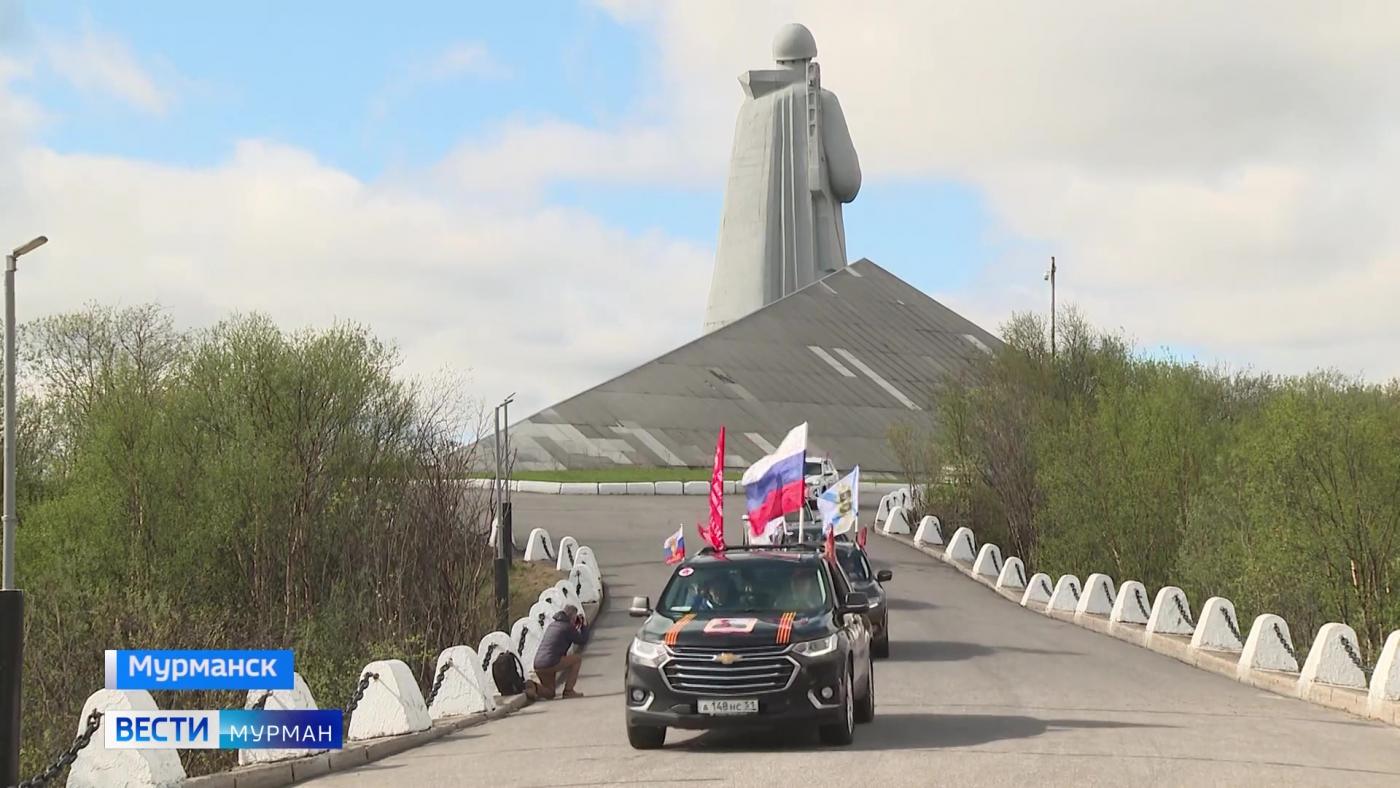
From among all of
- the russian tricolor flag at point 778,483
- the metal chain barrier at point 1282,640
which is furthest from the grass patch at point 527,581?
the metal chain barrier at point 1282,640

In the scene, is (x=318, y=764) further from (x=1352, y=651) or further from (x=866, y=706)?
(x=1352, y=651)

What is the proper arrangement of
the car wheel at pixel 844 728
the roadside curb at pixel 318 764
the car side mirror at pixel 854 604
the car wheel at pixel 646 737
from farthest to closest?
the car side mirror at pixel 854 604, the car wheel at pixel 646 737, the car wheel at pixel 844 728, the roadside curb at pixel 318 764

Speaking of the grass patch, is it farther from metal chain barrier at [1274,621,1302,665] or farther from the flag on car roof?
metal chain barrier at [1274,621,1302,665]

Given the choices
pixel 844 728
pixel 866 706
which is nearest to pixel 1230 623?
pixel 866 706

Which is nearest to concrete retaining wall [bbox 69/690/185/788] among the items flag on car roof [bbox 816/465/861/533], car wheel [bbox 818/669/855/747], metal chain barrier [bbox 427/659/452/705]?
car wheel [bbox 818/669/855/747]

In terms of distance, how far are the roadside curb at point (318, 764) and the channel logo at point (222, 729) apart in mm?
785

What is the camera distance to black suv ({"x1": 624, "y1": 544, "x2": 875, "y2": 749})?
44.8 ft

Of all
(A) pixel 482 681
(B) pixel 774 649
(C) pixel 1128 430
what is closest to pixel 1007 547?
(C) pixel 1128 430

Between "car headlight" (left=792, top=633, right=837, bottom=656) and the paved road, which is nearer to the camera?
the paved road

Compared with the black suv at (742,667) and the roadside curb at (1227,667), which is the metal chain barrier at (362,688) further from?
the roadside curb at (1227,667)

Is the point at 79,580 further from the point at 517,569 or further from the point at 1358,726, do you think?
the point at 1358,726

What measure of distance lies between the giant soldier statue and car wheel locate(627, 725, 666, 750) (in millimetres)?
79613

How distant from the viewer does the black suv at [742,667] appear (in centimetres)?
1366

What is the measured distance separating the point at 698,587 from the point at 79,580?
88.8ft
